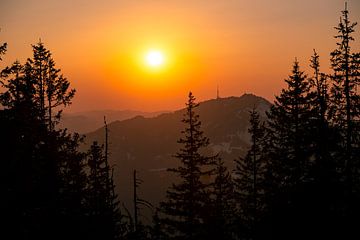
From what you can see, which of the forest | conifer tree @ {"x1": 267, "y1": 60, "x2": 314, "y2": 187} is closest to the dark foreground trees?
the forest

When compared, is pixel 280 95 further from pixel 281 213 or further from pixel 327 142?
pixel 281 213

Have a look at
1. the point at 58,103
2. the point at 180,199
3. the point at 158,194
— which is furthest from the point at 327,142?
the point at 158,194

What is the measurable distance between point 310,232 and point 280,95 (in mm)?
12433

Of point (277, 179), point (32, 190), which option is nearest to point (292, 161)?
point (277, 179)

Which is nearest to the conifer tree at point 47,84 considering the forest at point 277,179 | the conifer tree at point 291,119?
the forest at point 277,179

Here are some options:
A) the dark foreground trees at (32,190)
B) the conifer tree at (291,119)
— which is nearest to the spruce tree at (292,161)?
the conifer tree at (291,119)

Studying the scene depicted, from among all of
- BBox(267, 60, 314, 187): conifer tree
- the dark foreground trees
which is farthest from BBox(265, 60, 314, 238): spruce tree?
the dark foreground trees

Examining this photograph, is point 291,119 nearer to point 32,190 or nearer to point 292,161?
point 292,161

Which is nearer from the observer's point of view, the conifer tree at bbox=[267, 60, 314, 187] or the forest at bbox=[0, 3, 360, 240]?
the forest at bbox=[0, 3, 360, 240]

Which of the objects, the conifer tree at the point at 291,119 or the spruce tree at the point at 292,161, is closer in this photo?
the spruce tree at the point at 292,161

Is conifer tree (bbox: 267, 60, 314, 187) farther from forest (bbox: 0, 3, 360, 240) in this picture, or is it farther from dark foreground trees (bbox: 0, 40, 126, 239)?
dark foreground trees (bbox: 0, 40, 126, 239)

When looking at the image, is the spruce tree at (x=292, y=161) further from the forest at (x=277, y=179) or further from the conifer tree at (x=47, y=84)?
the conifer tree at (x=47, y=84)

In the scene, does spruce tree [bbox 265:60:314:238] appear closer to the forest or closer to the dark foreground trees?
the forest

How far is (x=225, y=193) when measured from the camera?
3688 cm
